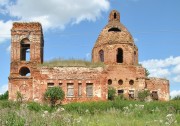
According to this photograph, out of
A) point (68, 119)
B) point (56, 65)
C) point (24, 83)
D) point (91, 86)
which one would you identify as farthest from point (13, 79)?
point (68, 119)

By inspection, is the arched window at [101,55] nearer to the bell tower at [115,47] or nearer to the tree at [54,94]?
the bell tower at [115,47]

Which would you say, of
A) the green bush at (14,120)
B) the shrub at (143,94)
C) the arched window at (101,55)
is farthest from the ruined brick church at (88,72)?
the green bush at (14,120)

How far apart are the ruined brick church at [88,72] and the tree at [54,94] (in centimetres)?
138

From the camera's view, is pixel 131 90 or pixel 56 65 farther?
pixel 131 90

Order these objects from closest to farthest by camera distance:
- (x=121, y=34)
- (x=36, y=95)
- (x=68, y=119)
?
(x=68, y=119) → (x=36, y=95) → (x=121, y=34)

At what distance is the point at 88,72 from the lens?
35.3 metres

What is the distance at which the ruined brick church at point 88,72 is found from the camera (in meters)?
35.0

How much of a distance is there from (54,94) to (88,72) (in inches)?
181

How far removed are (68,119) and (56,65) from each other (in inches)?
1063

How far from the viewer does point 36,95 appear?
114 feet

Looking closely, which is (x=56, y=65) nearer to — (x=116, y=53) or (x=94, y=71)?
(x=94, y=71)

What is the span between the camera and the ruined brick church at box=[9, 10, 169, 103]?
35.0 m

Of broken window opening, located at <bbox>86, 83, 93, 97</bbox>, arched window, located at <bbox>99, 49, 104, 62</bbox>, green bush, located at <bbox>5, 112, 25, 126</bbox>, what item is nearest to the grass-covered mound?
broken window opening, located at <bbox>86, 83, 93, 97</bbox>

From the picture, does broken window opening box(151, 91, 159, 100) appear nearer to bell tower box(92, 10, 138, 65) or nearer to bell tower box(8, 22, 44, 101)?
bell tower box(92, 10, 138, 65)
